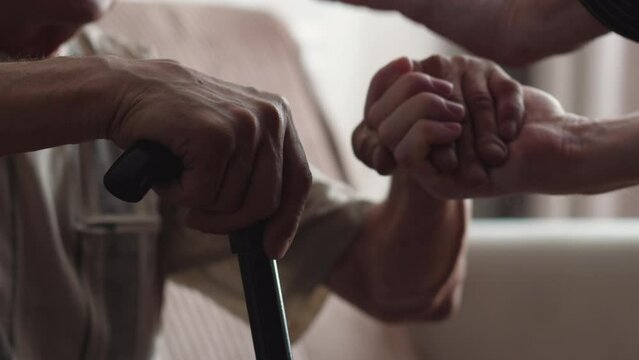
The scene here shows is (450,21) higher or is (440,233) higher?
(450,21)

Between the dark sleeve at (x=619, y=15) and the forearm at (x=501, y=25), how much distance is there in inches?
4.5

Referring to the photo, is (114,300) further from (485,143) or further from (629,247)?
(629,247)

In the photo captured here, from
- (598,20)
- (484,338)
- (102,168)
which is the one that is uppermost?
(598,20)

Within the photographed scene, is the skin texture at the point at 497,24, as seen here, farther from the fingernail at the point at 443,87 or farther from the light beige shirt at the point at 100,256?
the light beige shirt at the point at 100,256

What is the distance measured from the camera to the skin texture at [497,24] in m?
0.74

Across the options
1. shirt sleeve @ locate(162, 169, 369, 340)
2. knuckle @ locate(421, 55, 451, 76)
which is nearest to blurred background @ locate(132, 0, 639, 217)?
shirt sleeve @ locate(162, 169, 369, 340)

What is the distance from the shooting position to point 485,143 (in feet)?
2.54

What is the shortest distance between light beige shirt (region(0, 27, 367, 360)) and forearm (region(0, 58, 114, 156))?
30 cm

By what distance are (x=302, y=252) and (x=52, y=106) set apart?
0.47 meters

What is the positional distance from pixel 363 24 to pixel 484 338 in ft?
2.72

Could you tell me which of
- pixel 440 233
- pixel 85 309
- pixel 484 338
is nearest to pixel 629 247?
pixel 484 338

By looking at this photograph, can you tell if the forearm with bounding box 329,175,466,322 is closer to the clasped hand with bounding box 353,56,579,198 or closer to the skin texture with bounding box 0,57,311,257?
the clasped hand with bounding box 353,56,579,198

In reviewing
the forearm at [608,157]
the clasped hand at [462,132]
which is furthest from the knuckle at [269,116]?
the forearm at [608,157]

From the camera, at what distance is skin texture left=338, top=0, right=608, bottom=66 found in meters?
0.74
